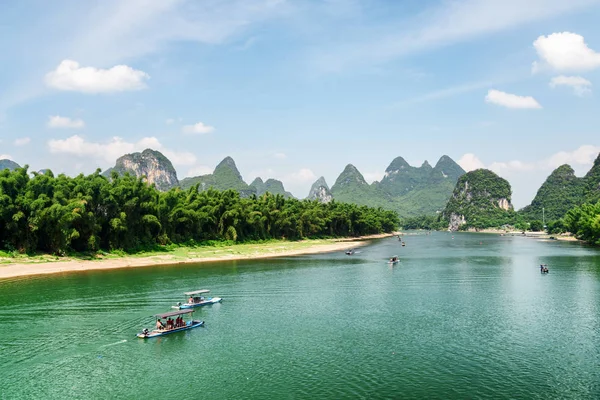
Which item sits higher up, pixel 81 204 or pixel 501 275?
pixel 81 204

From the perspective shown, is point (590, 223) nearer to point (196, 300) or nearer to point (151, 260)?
point (151, 260)

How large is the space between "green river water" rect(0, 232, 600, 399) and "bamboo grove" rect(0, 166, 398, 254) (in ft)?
51.3

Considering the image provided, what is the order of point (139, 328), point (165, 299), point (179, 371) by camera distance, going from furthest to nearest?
point (165, 299) → point (139, 328) → point (179, 371)

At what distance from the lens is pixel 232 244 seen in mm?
115250

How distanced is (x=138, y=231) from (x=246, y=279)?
131 ft

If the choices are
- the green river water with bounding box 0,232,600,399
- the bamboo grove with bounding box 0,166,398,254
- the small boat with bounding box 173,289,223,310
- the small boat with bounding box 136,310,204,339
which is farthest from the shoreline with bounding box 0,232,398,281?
the small boat with bounding box 136,310,204,339

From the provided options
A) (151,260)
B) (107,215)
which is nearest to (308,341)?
(151,260)

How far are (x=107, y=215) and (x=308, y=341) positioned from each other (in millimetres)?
62835

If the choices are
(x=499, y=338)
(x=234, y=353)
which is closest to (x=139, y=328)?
(x=234, y=353)

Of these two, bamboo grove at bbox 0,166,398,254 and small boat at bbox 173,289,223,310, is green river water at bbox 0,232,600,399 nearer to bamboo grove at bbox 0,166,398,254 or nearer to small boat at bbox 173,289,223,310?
small boat at bbox 173,289,223,310

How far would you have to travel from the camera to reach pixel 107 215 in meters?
82.2

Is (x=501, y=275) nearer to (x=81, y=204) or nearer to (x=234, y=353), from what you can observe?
(x=234, y=353)

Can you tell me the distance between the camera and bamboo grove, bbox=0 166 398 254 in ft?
230

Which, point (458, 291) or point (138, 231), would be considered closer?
point (458, 291)
